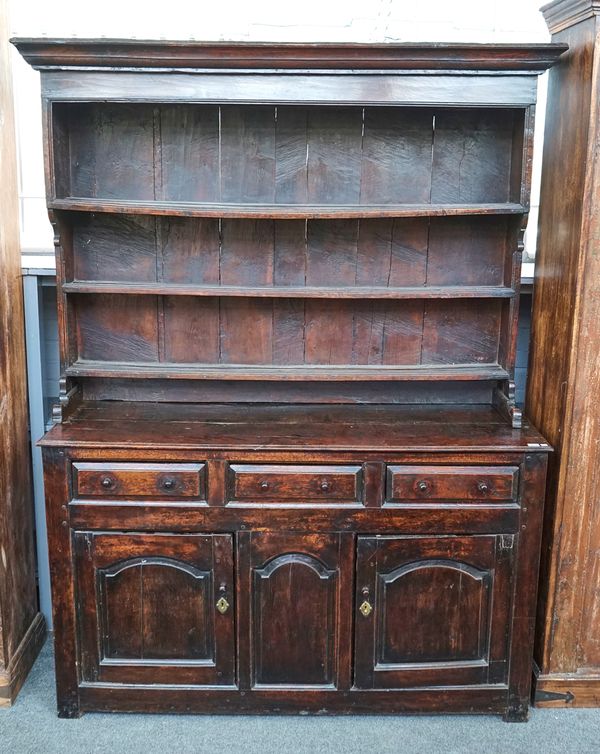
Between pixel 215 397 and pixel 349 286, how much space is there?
653mm

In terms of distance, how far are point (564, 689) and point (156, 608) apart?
1467mm

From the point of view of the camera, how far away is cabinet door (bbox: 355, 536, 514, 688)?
2533 mm

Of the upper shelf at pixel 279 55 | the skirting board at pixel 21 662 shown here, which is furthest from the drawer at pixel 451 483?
the skirting board at pixel 21 662

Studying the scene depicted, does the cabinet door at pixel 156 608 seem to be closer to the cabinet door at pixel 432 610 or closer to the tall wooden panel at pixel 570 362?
the cabinet door at pixel 432 610

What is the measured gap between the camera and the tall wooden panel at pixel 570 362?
95.1 inches

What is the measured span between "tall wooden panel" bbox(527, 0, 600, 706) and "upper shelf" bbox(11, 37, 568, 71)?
194 mm

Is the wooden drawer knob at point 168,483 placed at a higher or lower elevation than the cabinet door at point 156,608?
higher

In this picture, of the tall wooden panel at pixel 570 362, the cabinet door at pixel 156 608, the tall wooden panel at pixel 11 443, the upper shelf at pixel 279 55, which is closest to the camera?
the upper shelf at pixel 279 55

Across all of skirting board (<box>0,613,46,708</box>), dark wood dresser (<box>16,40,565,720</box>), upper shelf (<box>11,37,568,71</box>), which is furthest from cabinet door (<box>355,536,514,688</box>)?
upper shelf (<box>11,37,568,71</box>)

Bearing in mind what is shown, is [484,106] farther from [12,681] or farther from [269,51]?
[12,681]

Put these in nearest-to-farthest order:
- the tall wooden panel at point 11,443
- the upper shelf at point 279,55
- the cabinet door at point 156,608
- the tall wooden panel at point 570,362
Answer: the upper shelf at point 279,55
the tall wooden panel at point 570,362
the cabinet door at point 156,608
the tall wooden panel at point 11,443

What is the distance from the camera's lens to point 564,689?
8.94 ft

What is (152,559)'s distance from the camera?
2.54m

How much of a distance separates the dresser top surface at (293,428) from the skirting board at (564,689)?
0.88m
